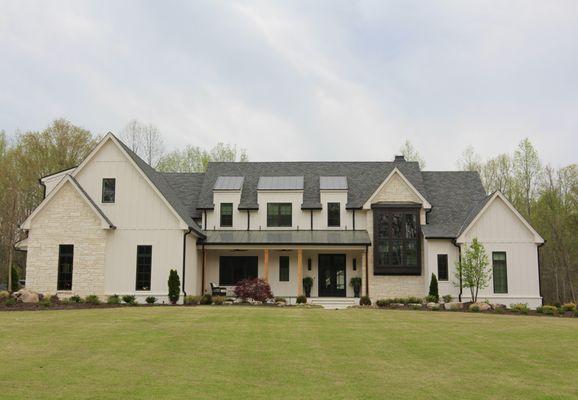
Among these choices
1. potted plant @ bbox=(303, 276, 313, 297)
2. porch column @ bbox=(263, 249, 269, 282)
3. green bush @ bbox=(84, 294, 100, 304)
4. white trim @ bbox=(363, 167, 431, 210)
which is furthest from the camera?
potted plant @ bbox=(303, 276, 313, 297)

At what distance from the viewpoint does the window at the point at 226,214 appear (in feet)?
116

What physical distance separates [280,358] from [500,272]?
2150cm

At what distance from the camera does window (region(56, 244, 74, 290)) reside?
28547 millimetres

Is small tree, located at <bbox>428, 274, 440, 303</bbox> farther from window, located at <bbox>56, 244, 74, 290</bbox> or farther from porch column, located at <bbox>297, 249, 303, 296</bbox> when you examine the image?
window, located at <bbox>56, 244, 74, 290</bbox>

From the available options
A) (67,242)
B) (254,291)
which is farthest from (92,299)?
(254,291)

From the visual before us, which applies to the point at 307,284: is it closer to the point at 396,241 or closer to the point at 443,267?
the point at 396,241

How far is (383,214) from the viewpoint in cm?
3353

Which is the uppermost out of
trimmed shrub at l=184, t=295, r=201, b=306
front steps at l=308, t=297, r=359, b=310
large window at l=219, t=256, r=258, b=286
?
large window at l=219, t=256, r=258, b=286

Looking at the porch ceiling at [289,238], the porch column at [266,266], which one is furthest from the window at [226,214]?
the porch column at [266,266]

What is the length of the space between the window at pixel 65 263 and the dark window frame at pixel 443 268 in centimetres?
1885

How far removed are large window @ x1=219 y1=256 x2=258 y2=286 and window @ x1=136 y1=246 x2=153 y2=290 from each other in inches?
254

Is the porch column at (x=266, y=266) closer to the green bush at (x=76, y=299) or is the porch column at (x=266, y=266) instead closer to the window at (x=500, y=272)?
the green bush at (x=76, y=299)

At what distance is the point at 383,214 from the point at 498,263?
662 cm

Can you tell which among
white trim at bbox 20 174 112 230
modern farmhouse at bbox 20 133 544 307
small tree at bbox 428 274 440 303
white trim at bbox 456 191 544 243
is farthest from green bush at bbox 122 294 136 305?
white trim at bbox 456 191 544 243
